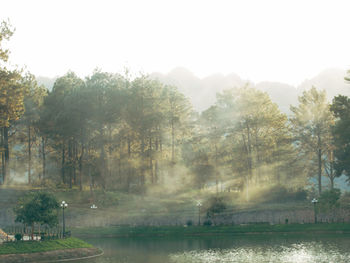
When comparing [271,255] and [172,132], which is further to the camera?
[172,132]

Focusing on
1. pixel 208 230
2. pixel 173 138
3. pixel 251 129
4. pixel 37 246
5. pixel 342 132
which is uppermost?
pixel 251 129

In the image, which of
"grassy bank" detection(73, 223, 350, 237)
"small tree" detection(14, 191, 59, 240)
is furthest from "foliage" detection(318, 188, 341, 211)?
"small tree" detection(14, 191, 59, 240)

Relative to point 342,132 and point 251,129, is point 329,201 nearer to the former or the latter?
point 342,132

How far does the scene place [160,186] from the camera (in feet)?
284

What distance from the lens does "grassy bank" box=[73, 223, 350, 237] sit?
62219mm

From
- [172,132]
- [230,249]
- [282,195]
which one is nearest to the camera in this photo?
[230,249]

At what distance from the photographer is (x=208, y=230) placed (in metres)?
66.6

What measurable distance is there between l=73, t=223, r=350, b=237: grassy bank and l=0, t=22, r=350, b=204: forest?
13132 mm

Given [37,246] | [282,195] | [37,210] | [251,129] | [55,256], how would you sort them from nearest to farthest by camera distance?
[55,256] < [37,246] < [37,210] < [282,195] < [251,129]

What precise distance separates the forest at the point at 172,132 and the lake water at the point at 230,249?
70.8 feet

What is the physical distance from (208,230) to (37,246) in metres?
28.4

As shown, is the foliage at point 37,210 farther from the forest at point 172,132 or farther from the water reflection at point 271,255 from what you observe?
the forest at point 172,132

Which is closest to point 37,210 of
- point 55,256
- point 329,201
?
point 55,256

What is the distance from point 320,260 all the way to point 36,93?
64.7 meters
